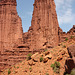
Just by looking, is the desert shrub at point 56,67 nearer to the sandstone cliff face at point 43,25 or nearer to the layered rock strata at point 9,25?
the sandstone cliff face at point 43,25

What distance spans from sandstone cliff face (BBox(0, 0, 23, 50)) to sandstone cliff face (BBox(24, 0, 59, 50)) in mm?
8261

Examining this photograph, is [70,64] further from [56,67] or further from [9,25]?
[9,25]

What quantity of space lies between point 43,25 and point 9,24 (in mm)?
14883

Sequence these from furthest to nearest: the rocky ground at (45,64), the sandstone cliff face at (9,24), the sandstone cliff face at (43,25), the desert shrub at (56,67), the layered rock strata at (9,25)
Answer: the sandstone cliff face at (9,24)
the layered rock strata at (9,25)
the sandstone cliff face at (43,25)
the rocky ground at (45,64)
the desert shrub at (56,67)

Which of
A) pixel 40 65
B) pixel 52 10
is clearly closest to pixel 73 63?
pixel 40 65

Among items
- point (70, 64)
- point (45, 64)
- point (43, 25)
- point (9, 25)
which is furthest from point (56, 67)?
point (9, 25)

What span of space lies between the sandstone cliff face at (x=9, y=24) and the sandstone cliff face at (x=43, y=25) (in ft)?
27.1

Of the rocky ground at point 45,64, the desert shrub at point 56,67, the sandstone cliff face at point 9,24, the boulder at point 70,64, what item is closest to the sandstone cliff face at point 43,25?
the sandstone cliff face at point 9,24

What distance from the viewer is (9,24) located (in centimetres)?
5225

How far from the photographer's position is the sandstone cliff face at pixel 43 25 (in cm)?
4219

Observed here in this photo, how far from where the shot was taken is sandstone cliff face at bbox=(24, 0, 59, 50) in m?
42.2

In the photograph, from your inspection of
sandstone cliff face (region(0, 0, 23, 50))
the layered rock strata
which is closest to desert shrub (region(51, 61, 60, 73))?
the layered rock strata

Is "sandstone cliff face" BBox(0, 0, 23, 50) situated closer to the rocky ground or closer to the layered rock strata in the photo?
the layered rock strata

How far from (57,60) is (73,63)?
434 centimetres
